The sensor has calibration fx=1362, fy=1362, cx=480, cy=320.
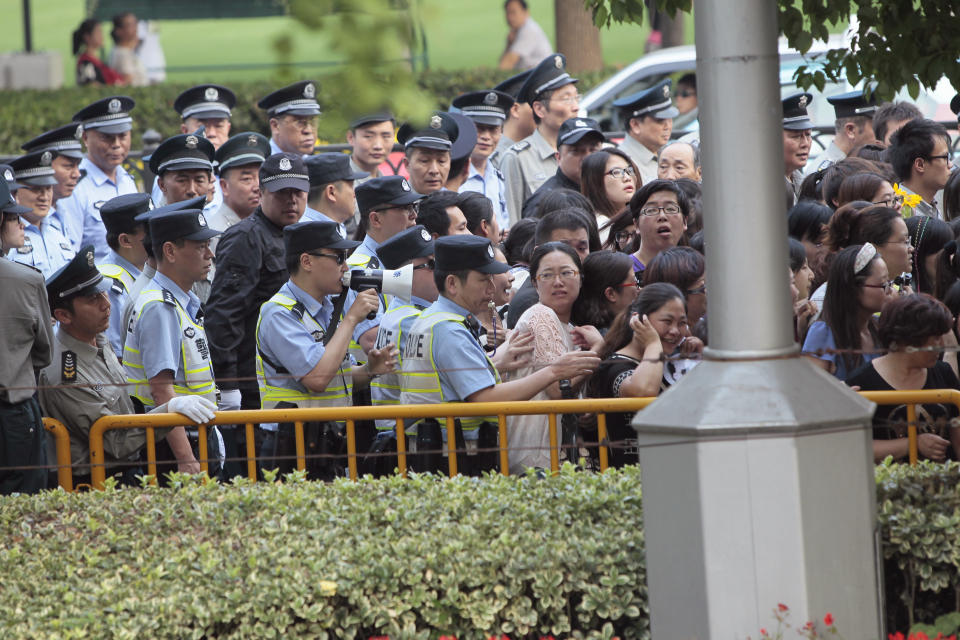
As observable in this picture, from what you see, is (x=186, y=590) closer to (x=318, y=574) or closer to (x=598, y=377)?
(x=318, y=574)

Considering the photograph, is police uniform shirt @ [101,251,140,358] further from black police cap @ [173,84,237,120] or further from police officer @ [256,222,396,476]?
black police cap @ [173,84,237,120]

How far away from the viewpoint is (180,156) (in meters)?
8.55

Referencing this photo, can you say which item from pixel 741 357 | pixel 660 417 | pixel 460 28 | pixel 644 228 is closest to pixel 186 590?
pixel 660 417

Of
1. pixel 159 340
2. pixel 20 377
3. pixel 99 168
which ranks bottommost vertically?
pixel 20 377

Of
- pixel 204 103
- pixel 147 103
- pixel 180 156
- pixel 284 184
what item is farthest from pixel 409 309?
pixel 147 103

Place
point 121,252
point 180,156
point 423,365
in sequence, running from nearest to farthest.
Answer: point 423,365 → point 121,252 → point 180,156

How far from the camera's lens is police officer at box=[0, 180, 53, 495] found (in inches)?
234

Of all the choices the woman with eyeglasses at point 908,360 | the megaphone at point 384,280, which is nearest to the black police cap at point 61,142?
the megaphone at point 384,280

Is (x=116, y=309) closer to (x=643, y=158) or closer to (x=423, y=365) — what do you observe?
(x=423, y=365)

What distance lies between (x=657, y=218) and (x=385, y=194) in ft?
4.89

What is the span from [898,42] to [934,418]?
151cm

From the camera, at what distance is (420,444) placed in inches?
227

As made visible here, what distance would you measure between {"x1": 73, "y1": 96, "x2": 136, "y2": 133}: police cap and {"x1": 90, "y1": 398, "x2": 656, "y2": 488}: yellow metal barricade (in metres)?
5.08

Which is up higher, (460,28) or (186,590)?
(460,28)
